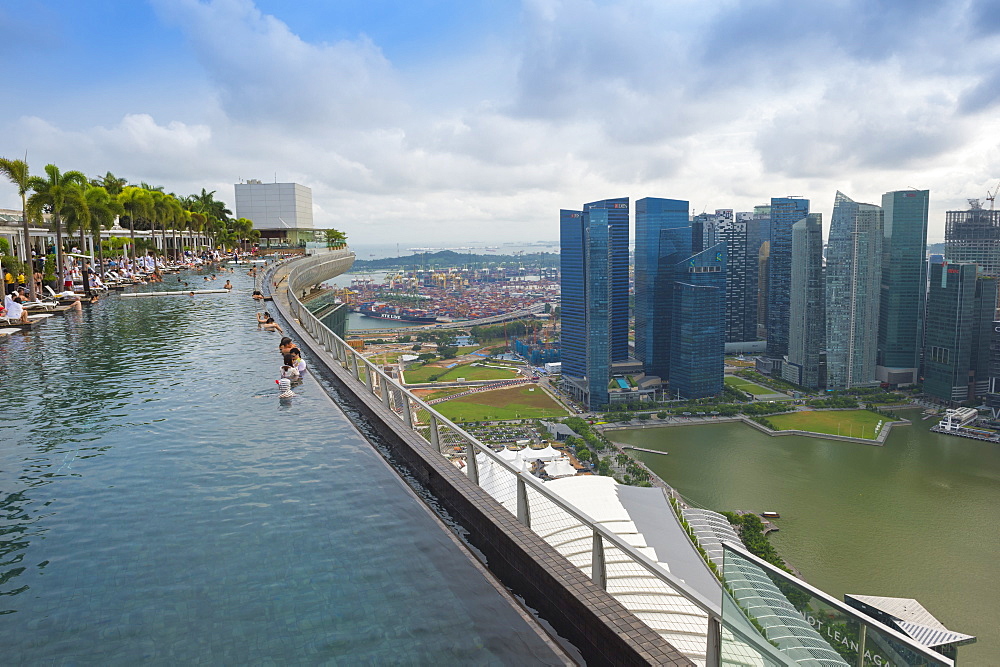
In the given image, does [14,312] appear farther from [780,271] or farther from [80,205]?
[780,271]

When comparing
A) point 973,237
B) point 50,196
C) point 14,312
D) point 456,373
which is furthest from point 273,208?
point 973,237

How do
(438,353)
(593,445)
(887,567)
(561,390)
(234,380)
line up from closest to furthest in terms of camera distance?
1. (234,380)
2. (887,567)
3. (593,445)
4. (561,390)
5. (438,353)

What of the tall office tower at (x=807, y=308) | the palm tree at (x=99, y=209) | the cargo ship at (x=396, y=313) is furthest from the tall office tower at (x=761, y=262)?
the palm tree at (x=99, y=209)

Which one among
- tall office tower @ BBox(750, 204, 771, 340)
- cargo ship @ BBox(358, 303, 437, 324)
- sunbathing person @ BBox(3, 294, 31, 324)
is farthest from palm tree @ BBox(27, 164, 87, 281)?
tall office tower @ BBox(750, 204, 771, 340)

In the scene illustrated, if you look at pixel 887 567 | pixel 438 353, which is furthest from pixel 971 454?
pixel 438 353

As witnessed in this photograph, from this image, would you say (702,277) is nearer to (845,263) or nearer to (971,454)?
(845,263)

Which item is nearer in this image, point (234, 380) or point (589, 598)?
point (589, 598)
